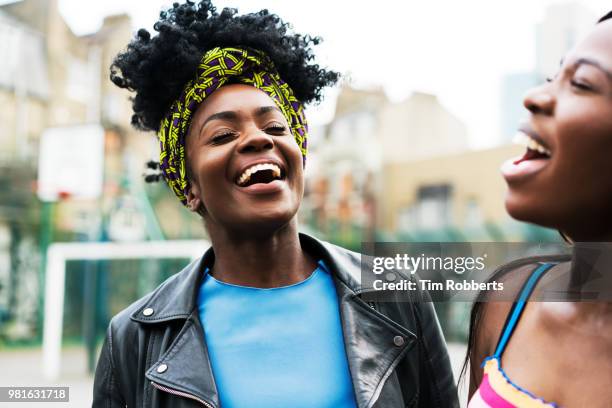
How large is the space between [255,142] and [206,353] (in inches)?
27.3

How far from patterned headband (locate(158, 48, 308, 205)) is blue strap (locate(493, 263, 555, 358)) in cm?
93

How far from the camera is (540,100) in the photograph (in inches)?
60.7

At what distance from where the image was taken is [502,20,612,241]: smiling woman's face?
1.45 meters

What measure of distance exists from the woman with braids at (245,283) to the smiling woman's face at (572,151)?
32.6 inches

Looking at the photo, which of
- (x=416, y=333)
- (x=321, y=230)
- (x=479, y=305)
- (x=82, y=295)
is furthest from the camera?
(x=321, y=230)

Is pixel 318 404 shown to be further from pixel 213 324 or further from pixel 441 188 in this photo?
pixel 441 188

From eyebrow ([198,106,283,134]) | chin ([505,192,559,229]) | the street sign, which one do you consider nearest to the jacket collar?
eyebrow ([198,106,283,134])

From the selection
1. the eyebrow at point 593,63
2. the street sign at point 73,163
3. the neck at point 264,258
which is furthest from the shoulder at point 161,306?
the street sign at point 73,163

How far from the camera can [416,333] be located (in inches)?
91.9

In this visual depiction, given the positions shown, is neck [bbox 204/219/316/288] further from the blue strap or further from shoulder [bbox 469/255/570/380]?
the blue strap

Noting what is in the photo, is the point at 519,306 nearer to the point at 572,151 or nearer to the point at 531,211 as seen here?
the point at 531,211

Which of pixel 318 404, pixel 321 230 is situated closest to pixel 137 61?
pixel 318 404

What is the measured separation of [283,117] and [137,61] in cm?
63

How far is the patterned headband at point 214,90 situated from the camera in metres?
2.38
